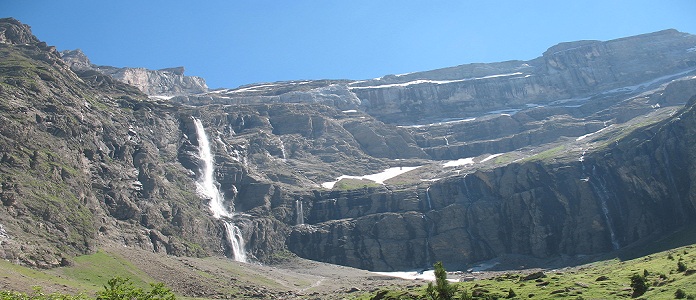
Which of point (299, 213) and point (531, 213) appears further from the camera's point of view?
point (299, 213)

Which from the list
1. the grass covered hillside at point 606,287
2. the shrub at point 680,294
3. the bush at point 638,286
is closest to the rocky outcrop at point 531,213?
the grass covered hillside at point 606,287

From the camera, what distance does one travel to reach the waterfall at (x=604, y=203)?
6121 inches

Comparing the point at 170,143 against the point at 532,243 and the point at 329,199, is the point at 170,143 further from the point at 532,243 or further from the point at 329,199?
the point at 532,243

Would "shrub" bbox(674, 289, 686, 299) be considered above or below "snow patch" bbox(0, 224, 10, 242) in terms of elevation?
below

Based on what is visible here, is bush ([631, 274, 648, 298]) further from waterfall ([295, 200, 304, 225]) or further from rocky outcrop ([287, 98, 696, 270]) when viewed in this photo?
waterfall ([295, 200, 304, 225])

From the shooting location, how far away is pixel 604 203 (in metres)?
165

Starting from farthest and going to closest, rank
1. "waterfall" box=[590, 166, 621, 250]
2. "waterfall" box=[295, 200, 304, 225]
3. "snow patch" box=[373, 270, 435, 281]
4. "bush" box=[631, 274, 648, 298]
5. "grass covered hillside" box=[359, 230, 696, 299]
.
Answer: "waterfall" box=[295, 200, 304, 225] < "waterfall" box=[590, 166, 621, 250] < "snow patch" box=[373, 270, 435, 281] < "bush" box=[631, 274, 648, 298] < "grass covered hillside" box=[359, 230, 696, 299]

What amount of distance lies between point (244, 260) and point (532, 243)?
7925 centimetres

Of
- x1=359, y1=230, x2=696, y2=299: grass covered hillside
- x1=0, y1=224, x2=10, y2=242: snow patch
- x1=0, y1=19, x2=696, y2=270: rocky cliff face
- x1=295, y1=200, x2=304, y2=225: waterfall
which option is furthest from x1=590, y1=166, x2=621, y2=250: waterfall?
x1=0, y1=224, x2=10, y2=242: snow patch

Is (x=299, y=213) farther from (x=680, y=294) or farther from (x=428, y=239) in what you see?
(x=680, y=294)

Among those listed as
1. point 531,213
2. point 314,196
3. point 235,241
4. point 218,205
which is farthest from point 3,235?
point 531,213

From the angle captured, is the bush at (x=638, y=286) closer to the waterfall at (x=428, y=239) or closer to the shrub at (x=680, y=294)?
the shrub at (x=680, y=294)

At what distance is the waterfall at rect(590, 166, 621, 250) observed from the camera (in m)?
155

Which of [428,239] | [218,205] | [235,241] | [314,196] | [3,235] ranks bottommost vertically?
[428,239]
